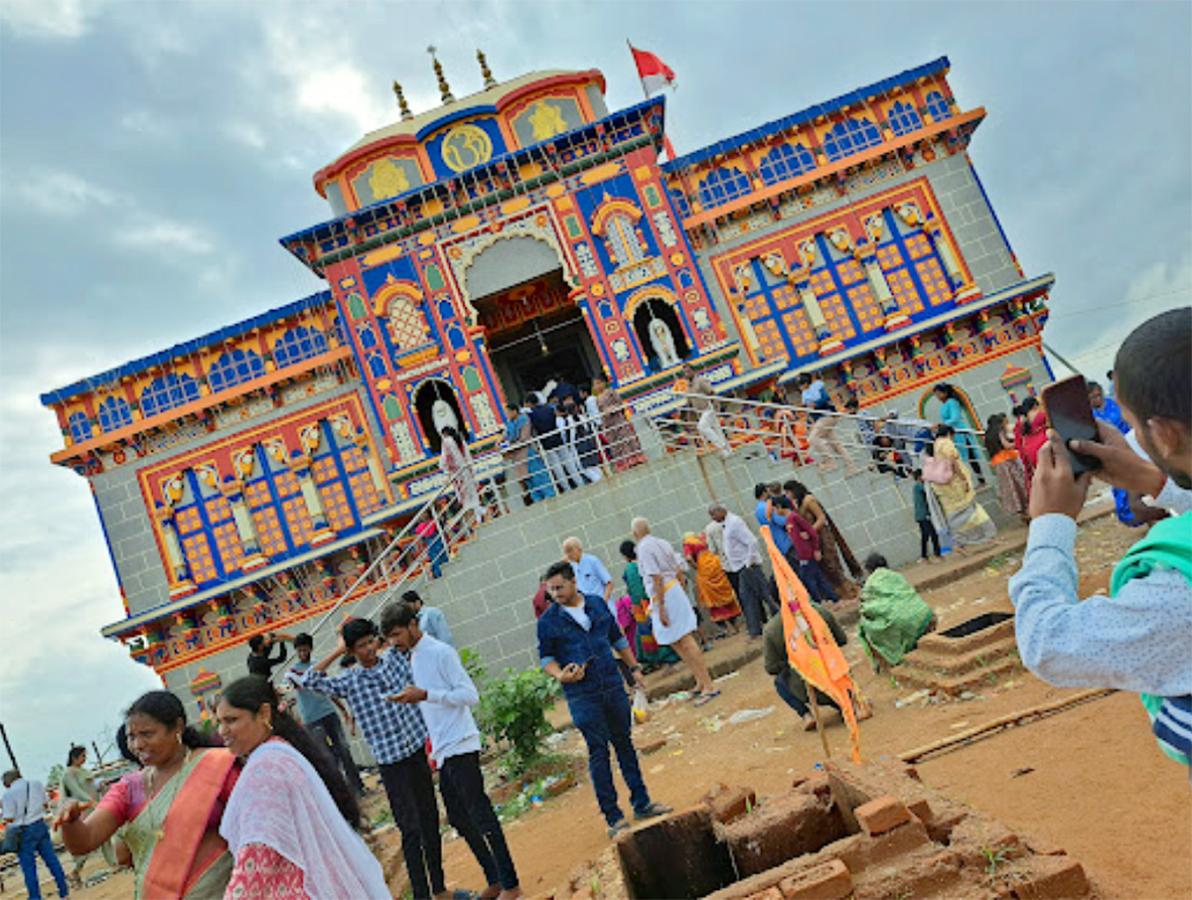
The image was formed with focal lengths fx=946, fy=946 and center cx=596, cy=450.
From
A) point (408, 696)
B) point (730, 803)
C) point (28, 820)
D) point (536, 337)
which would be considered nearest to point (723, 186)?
point (536, 337)

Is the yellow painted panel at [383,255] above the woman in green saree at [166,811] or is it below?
above

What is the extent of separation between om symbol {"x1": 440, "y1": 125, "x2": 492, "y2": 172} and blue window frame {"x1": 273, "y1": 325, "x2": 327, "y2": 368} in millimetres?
4404

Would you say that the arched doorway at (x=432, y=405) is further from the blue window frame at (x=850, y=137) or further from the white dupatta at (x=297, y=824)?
the white dupatta at (x=297, y=824)

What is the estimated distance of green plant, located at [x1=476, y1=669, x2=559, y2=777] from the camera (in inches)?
337

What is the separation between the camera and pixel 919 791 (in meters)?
3.86

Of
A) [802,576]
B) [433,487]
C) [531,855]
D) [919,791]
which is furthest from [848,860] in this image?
[433,487]

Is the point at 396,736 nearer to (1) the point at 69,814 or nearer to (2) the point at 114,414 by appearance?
(1) the point at 69,814

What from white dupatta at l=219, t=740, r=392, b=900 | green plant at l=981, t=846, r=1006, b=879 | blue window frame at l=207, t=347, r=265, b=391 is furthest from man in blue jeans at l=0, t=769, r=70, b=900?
green plant at l=981, t=846, r=1006, b=879

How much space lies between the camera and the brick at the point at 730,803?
4.73 m

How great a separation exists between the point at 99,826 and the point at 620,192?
1604 cm

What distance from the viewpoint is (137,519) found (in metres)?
18.8

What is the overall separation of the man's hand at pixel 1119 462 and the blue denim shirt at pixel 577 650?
432cm

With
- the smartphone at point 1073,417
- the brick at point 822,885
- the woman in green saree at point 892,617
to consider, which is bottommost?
the brick at point 822,885

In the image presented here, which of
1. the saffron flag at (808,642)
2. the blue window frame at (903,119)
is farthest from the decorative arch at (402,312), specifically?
the saffron flag at (808,642)
